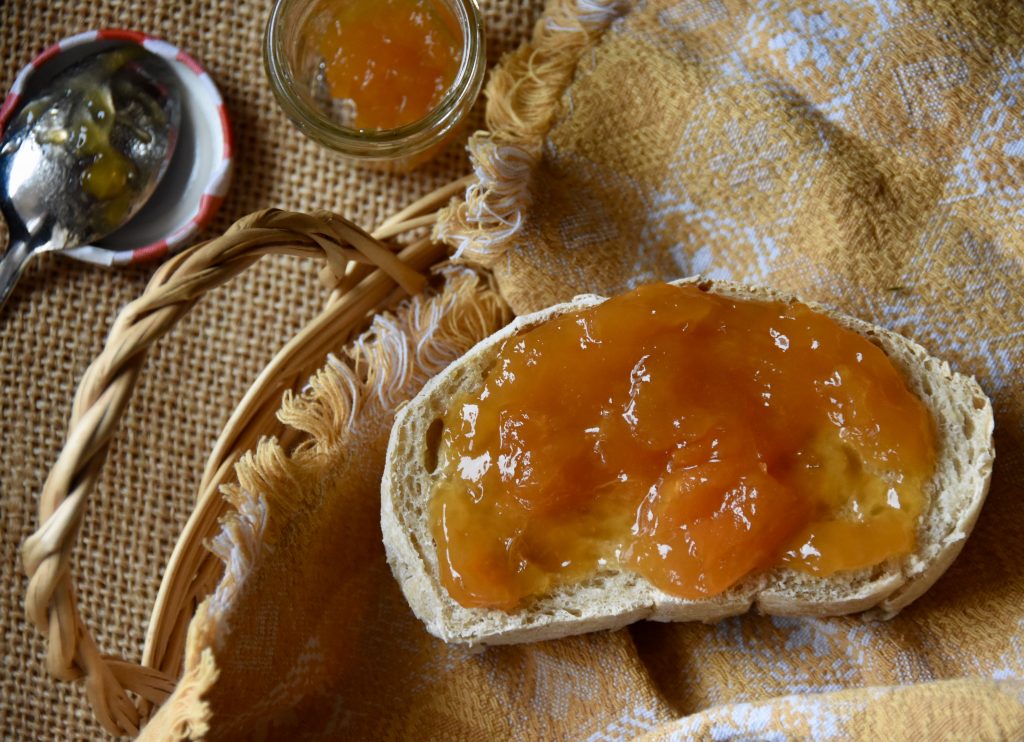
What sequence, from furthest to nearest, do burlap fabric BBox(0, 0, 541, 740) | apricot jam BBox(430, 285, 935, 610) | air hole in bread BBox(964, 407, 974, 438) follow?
burlap fabric BBox(0, 0, 541, 740)
air hole in bread BBox(964, 407, 974, 438)
apricot jam BBox(430, 285, 935, 610)

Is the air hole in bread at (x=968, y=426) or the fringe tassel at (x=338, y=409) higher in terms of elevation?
the air hole in bread at (x=968, y=426)

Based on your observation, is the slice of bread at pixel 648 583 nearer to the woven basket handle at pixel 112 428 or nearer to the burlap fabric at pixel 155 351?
the woven basket handle at pixel 112 428

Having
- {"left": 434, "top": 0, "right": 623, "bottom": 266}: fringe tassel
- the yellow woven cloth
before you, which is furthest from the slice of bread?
{"left": 434, "top": 0, "right": 623, "bottom": 266}: fringe tassel

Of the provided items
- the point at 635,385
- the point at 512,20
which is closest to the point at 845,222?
the point at 635,385

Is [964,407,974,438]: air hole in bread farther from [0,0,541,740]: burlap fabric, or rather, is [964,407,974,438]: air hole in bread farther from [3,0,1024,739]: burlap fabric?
[0,0,541,740]: burlap fabric

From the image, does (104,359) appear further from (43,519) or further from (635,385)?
(635,385)

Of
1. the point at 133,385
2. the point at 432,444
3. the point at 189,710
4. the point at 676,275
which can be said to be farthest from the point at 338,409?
the point at 676,275

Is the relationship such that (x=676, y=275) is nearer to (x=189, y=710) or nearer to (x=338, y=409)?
(x=338, y=409)

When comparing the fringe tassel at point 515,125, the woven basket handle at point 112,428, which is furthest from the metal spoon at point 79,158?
the fringe tassel at point 515,125

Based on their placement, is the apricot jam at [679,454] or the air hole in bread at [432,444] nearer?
the apricot jam at [679,454]
